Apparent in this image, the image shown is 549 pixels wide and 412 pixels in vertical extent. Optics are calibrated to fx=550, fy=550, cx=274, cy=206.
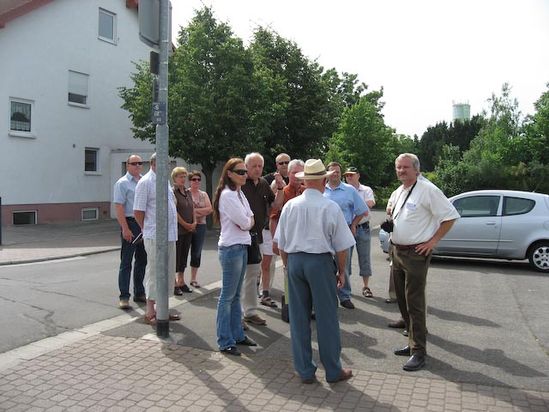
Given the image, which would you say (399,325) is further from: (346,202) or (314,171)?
(314,171)

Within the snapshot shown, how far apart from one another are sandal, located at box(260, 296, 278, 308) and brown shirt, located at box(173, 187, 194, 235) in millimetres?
1626

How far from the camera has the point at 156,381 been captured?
4645 millimetres

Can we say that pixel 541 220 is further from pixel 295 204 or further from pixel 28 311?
pixel 28 311

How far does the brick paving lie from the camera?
4.15 meters

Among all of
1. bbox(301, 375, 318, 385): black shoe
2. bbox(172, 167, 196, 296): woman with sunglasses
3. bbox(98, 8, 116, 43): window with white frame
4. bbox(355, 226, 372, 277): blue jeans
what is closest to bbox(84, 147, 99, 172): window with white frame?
bbox(98, 8, 116, 43): window with white frame

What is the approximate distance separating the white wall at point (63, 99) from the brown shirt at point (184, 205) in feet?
48.4

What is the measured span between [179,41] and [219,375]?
20545 mm

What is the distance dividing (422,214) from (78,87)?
21619 millimetres

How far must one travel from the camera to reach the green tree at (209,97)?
1988 centimetres

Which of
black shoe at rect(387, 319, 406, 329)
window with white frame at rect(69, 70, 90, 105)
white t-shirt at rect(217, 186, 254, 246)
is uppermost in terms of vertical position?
window with white frame at rect(69, 70, 90, 105)

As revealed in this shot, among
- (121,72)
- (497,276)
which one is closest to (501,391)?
(497,276)

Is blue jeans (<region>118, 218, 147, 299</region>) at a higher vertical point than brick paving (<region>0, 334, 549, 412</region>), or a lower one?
higher

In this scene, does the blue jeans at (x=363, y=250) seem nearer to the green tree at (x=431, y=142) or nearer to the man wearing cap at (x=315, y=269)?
the man wearing cap at (x=315, y=269)

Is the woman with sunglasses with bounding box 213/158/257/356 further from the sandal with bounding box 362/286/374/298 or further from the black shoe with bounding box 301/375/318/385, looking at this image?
the sandal with bounding box 362/286/374/298
